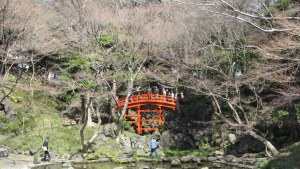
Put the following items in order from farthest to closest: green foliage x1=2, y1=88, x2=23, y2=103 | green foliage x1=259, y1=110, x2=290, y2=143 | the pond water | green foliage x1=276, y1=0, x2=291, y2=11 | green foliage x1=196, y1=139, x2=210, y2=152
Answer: green foliage x1=2, y1=88, x2=23, y2=103 < green foliage x1=196, y1=139, x2=210, y2=152 < green foliage x1=259, y1=110, x2=290, y2=143 < green foliage x1=276, y1=0, x2=291, y2=11 < the pond water

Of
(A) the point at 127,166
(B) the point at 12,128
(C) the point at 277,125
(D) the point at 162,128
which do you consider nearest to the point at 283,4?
(C) the point at 277,125

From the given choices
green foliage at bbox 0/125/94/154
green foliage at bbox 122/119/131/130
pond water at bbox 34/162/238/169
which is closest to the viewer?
pond water at bbox 34/162/238/169

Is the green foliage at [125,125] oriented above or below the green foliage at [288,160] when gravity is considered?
above

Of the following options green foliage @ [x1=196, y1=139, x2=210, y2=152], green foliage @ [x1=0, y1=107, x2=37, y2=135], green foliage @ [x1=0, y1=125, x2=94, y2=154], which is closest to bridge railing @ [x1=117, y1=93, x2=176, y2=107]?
green foliage @ [x1=0, y1=125, x2=94, y2=154]

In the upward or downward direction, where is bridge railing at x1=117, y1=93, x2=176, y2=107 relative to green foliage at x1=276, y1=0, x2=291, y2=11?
downward

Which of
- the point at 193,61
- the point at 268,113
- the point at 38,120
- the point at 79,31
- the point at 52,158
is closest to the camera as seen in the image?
the point at 52,158

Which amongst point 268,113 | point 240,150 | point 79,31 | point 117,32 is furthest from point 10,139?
point 268,113

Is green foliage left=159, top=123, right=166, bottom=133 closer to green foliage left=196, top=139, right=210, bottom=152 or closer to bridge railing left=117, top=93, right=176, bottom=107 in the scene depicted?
bridge railing left=117, top=93, right=176, bottom=107

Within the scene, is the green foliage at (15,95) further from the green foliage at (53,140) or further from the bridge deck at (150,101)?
the bridge deck at (150,101)

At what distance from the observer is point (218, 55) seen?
14.3 m

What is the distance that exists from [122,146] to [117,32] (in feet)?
22.1

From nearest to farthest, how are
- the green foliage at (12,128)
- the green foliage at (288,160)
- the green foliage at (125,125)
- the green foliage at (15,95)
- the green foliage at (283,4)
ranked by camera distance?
the green foliage at (288,160)
the green foliage at (283,4)
the green foliage at (12,128)
the green foliage at (15,95)
the green foliage at (125,125)

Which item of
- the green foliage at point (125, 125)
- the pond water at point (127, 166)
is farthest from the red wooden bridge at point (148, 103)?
the pond water at point (127, 166)

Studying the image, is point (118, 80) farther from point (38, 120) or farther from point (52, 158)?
point (52, 158)
